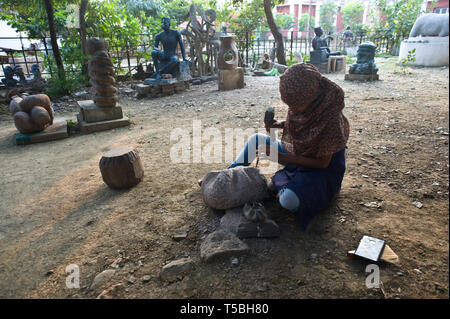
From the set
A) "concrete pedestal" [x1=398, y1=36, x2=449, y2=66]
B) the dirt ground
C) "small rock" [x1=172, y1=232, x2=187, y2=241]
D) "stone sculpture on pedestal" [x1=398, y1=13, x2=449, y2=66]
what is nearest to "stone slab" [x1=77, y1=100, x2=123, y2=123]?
the dirt ground

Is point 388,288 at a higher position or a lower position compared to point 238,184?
lower

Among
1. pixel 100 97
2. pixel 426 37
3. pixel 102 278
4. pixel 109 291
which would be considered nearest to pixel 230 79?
pixel 100 97

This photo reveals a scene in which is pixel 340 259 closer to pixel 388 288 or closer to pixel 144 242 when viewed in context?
pixel 388 288

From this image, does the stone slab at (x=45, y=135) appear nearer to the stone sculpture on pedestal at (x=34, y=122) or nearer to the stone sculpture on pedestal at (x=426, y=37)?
the stone sculpture on pedestal at (x=34, y=122)

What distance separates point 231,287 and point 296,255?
49cm

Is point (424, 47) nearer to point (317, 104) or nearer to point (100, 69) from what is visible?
point (100, 69)

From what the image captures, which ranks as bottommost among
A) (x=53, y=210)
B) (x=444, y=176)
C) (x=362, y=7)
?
(x=53, y=210)

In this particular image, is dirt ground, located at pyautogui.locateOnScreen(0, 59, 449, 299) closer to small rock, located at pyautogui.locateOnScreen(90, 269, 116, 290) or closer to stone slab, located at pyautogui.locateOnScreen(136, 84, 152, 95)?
small rock, located at pyautogui.locateOnScreen(90, 269, 116, 290)

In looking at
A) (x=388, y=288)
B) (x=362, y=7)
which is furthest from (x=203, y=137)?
(x=362, y=7)

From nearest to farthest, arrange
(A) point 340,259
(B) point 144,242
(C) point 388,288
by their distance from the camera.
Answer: (C) point 388,288, (A) point 340,259, (B) point 144,242

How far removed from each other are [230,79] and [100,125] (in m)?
4.02

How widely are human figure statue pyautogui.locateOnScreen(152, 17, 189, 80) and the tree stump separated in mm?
5450
